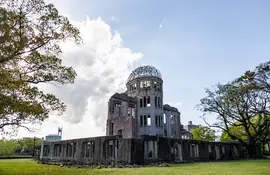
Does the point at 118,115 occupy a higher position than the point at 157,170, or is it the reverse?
the point at 118,115

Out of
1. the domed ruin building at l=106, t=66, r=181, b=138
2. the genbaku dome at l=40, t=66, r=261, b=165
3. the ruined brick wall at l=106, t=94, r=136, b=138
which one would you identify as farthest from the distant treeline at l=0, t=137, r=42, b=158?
the domed ruin building at l=106, t=66, r=181, b=138

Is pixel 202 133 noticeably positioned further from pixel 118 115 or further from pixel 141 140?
pixel 141 140

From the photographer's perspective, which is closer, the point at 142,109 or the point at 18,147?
the point at 142,109

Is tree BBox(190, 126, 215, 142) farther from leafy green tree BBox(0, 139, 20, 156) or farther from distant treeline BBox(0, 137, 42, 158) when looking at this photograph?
leafy green tree BBox(0, 139, 20, 156)

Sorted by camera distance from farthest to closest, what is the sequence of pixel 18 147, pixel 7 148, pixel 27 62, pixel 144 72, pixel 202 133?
1. pixel 18 147
2. pixel 7 148
3. pixel 202 133
4. pixel 144 72
5. pixel 27 62

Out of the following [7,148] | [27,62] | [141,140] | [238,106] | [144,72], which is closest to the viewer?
[27,62]

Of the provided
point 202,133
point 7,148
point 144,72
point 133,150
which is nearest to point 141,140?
point 133,150

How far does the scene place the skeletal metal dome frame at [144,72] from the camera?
129 ft

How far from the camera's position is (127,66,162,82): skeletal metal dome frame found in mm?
39444

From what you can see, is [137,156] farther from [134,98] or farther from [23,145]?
[23,145]

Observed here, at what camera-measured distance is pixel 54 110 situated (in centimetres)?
1091

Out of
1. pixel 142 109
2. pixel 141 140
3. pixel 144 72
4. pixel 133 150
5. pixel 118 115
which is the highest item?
pixel 144 72

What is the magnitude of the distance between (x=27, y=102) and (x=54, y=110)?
1404 mm

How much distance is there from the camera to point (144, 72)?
130ft
